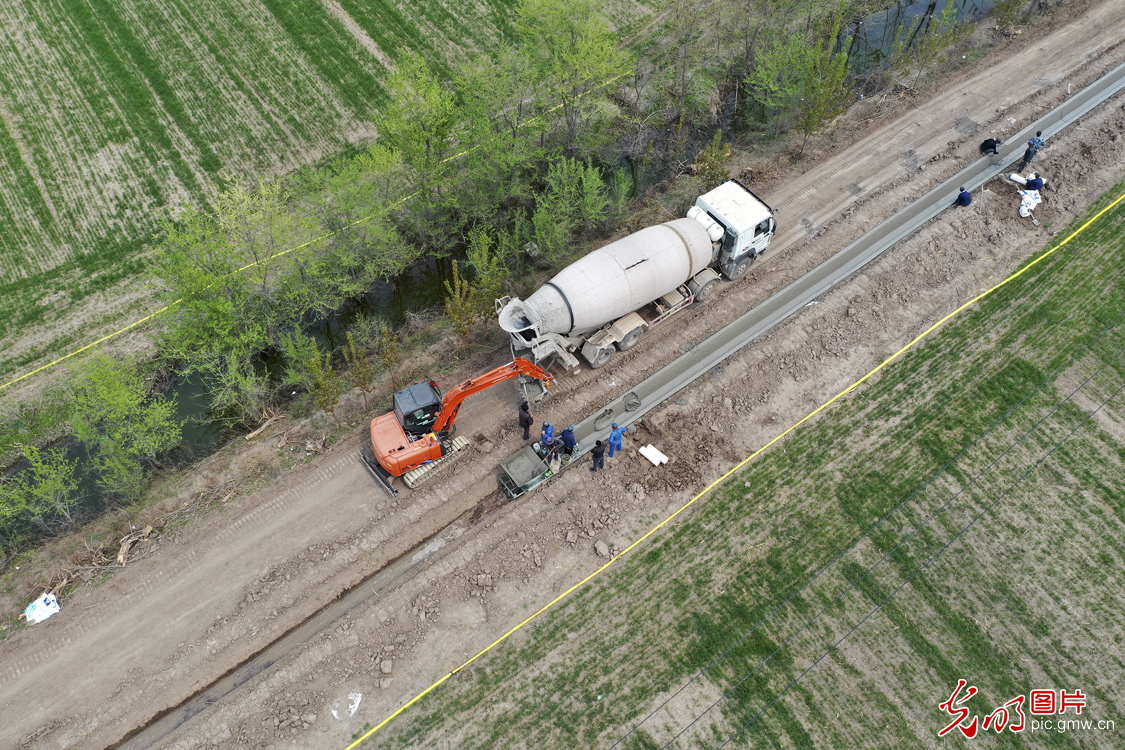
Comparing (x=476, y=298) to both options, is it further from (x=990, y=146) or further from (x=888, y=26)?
(x=888, y=26)

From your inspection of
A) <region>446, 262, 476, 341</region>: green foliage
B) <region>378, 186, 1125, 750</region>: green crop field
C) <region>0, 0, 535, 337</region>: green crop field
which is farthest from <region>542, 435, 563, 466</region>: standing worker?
<region>0, 0, 535, 337</region>: green crop field

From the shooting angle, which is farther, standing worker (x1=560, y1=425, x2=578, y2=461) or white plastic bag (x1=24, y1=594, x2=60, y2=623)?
standing worker (x1=560, y1=425, x2=578, y2=461)

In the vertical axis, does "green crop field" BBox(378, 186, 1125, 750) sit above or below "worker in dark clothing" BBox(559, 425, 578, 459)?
below

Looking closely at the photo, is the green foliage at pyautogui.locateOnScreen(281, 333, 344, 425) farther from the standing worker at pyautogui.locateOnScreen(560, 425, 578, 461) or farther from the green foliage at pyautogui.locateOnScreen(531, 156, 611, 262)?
the green foliage at pyautogui.locateOnScreen(531, 156, 611, 262)

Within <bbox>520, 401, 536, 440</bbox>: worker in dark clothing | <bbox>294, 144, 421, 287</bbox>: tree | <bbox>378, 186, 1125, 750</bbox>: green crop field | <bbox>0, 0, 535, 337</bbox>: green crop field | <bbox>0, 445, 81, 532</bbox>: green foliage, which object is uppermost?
<bbox>0, 0, 535, 337</bbox>: green crop field

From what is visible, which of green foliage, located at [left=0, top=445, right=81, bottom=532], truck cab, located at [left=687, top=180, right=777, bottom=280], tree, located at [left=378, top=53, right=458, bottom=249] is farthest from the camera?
tree, located at [left=378, top=53, right=458, bottom=249]

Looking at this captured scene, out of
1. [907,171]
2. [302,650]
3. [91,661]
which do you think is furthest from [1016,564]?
[91,661]

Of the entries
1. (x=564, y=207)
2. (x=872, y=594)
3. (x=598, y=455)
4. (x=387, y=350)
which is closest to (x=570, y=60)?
(x=564, y=207)

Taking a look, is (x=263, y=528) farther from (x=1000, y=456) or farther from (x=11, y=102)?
(x=11, y=102)

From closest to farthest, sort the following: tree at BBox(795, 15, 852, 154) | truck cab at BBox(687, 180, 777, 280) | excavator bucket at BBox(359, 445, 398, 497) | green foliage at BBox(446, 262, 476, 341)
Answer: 1. excavator bucket at BBox(359, 445, 398, 497)
2. green foliage at BBox(446, 262, 476, 341)
3. truck cab at BBox(687, 180, 777, 280)
4. tree at BBox(795, 15, 852, 154)
